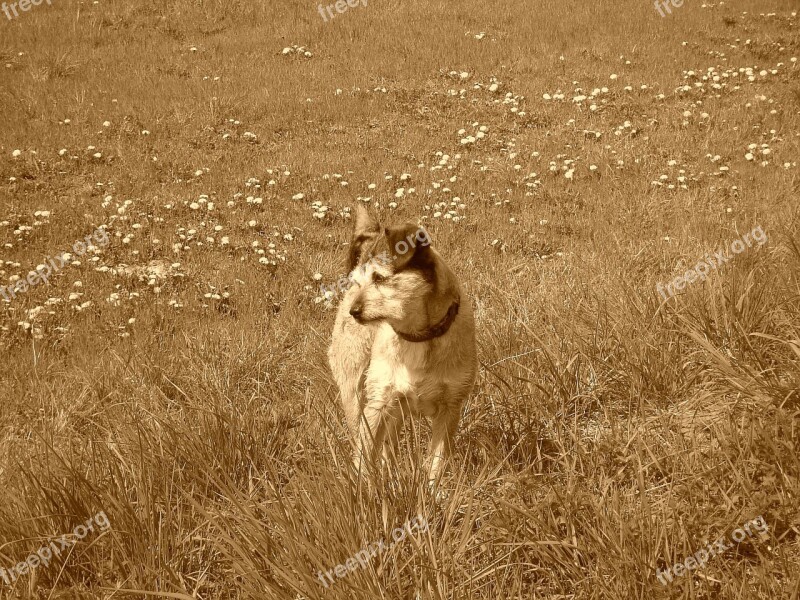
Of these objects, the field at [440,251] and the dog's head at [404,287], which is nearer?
the field at [440,251]

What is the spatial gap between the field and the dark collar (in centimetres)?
62

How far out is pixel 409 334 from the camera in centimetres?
406

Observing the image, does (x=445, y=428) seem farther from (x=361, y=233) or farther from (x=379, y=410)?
(x=361, y=233)

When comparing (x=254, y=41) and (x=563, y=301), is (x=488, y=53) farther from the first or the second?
(x=563, y=301)

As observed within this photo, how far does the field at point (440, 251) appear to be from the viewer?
3.12m

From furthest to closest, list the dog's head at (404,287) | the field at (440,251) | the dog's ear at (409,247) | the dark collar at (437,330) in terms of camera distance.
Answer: the dark collar at (437,330), the dog's head at (404,287), the dog's ear at (409,247), the field at (440,251)

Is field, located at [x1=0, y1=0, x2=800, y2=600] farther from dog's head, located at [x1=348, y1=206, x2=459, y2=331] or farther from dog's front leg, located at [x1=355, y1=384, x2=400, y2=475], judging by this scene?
dog's head, located at [x1=348, y1=206, x2=459, y2=331]

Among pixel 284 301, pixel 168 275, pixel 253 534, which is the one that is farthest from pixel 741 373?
pixel 168 275

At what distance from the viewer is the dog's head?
383 centimetres

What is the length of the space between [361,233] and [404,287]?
64 cm

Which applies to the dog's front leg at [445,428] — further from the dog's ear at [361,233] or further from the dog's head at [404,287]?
the dog's ear at [361,233]

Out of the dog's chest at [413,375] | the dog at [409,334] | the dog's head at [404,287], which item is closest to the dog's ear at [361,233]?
the dog at [409,334]

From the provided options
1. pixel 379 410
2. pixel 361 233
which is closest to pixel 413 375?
pixel 379 410

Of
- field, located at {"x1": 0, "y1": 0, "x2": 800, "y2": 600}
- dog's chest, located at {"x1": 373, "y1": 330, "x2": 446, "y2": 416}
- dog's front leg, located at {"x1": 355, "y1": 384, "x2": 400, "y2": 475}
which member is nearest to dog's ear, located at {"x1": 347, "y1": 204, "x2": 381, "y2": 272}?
dog's chest, located at {"x1": 373, "y1": 330, "x2": 446, "y2": 416}
